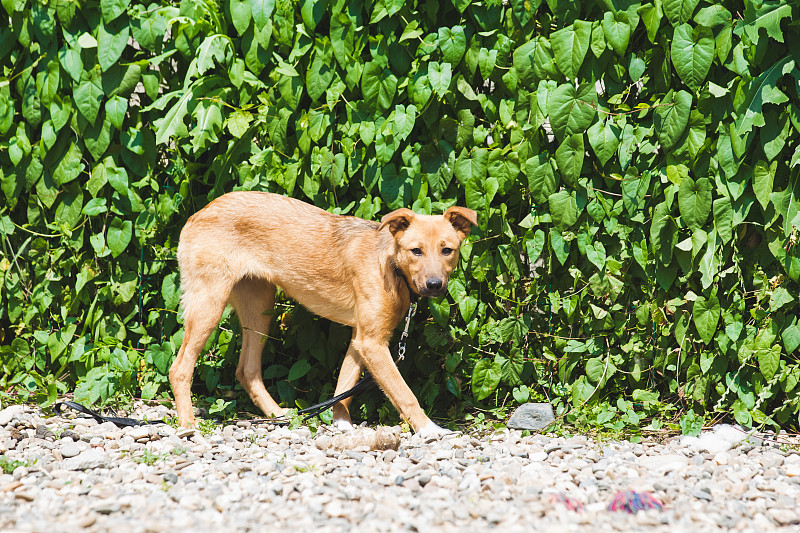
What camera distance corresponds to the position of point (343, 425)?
491 cm

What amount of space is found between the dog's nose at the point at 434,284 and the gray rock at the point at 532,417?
1076 millimetres

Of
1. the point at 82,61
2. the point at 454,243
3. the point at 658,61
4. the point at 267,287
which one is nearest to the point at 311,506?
the point at 454,243

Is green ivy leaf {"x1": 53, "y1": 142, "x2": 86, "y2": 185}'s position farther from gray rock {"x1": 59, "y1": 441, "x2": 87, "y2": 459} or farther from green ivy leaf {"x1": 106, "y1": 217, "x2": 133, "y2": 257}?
gray rock {"x1": 59, "y1": 441, "x2": 87, "y2": 459}

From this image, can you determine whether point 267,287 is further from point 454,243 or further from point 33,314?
point 33,314

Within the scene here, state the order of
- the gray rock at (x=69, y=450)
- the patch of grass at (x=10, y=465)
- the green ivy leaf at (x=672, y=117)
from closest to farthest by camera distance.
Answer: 1. the patch of grass at (x=10, y=465)
2. the gray rock at (x=69, y=450)
3. the green ivy leaf at (x=672, y=117)

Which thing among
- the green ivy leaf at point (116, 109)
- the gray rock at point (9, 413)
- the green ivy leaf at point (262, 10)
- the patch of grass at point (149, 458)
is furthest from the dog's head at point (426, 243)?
the gray rock at point (9, 413)

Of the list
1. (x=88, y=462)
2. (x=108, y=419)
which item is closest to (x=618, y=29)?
(x=88, y=462)

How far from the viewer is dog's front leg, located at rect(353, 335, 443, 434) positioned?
468cm

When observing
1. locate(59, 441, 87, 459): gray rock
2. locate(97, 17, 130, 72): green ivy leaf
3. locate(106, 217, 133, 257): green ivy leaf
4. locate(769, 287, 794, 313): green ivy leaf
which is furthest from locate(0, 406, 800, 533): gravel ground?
locate(97, 17, 130, 72): green ivy leaf

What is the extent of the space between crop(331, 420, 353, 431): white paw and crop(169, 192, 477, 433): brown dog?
0.12 ft

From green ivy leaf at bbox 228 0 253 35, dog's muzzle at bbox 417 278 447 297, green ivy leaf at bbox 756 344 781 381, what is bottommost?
green ivy leaf at bbox 756 344 781 381

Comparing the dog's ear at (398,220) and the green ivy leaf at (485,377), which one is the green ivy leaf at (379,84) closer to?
the dog's ear at (398,220)

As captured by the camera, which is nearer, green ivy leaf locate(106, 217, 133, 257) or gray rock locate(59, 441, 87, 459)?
gray rock locate(59, 441, 87, 459)

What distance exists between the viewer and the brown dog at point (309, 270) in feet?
15.6
